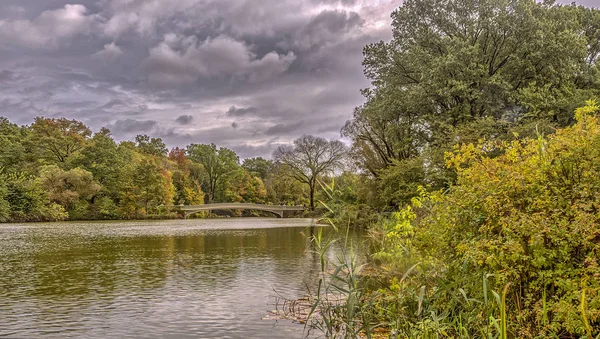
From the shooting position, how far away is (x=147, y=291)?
30.7 feet

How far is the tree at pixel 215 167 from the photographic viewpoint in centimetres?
7444

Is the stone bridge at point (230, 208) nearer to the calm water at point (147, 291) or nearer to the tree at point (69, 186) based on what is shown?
the tree at point (69, 186)

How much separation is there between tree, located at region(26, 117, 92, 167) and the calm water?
38679 millimetres

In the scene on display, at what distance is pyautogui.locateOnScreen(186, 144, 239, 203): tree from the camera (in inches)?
2931

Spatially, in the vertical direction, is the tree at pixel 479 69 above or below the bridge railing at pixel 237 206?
above

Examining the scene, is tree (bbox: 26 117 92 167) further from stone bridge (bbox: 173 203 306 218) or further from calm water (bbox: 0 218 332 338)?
calm water (bbox: 0 218 332 338)

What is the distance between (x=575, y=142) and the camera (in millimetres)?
4781

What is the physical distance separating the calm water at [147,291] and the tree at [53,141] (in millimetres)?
38679

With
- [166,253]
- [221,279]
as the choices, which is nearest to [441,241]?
[221,279]

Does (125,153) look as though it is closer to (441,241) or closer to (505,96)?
(505,96)

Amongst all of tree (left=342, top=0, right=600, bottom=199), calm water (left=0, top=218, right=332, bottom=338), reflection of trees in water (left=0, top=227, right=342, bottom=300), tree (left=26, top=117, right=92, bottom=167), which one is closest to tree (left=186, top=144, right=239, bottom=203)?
tree (left=26, top=117, right=92, bottom=167)

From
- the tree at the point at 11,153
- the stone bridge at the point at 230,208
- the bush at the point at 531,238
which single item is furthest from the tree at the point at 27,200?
the bush at the point at 531,238

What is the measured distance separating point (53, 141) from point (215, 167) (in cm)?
2782

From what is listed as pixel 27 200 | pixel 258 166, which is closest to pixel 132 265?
pixel 27 200
